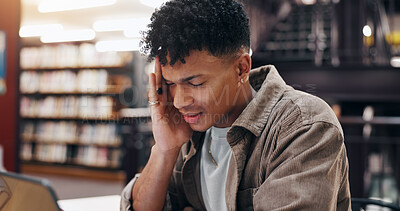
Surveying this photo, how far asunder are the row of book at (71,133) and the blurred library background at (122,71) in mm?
16

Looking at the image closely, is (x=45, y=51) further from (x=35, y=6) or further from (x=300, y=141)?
(x=300, y=141)

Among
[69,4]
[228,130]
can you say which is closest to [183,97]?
[228,130]

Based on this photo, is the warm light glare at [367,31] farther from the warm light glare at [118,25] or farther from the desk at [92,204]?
the desk at [92,204]

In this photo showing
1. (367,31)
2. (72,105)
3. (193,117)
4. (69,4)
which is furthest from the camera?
(72,105)

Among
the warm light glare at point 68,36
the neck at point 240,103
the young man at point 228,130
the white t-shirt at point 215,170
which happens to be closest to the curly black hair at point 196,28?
the young man at point 228,130

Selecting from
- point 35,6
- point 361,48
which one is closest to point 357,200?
point 361,48

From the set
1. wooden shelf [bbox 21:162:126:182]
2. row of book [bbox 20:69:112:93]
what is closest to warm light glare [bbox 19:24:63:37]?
row of book [bbox 20:69:112:93]

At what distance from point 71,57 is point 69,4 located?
3.16 ft

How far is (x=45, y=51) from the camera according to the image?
6047mm

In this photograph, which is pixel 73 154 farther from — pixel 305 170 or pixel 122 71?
pixel 305 170

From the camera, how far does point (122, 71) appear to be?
5812 millimetres

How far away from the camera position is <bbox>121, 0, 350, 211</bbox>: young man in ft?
2.80

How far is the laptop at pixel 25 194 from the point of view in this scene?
538 mm

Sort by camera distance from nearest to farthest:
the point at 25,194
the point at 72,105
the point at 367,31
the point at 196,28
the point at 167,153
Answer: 1. the point at 25,194
2. the point at 196,28
3. the point at 167,153
4. the point at 367,31
5. the point at 72,105
